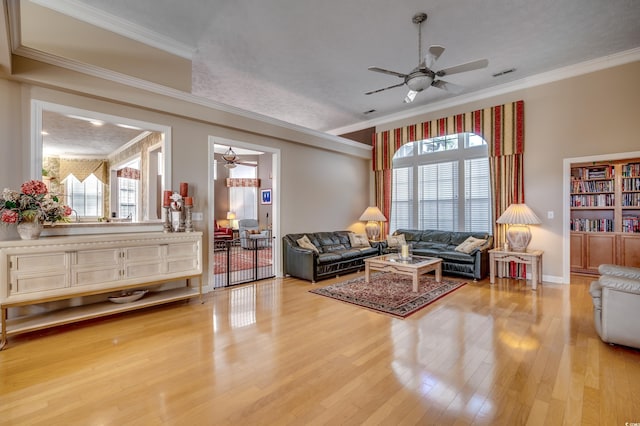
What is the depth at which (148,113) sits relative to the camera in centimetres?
406

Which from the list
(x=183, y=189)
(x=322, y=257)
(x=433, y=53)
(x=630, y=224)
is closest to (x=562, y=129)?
(x=630, y=224)

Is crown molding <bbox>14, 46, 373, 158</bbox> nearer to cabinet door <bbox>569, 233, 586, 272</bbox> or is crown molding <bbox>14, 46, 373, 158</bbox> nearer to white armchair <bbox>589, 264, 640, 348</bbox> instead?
white armchair <bbox>589, 264, 640, 348</bbox>

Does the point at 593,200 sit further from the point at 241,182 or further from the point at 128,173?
the point at 241,182

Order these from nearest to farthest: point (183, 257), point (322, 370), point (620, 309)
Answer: point (322, 370) < point (620, 309) < point (183, 257)

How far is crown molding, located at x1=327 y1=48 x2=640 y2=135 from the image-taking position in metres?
4.57

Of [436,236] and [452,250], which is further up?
[436,236]

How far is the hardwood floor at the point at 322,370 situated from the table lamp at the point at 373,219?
3731mm

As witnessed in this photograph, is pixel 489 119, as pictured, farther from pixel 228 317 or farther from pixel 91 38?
pixel 91 38

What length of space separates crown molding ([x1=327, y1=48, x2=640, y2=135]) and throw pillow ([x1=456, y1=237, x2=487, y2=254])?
299cm

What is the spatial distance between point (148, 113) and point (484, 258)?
20.1ft

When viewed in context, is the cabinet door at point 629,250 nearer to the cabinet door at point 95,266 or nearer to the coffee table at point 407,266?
the coffee table at point 407,266

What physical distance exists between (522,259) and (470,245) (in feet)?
2.80

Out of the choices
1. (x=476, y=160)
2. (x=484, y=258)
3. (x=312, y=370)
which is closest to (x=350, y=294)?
(x=312, y=370)

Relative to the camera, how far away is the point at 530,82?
5.38 metres
